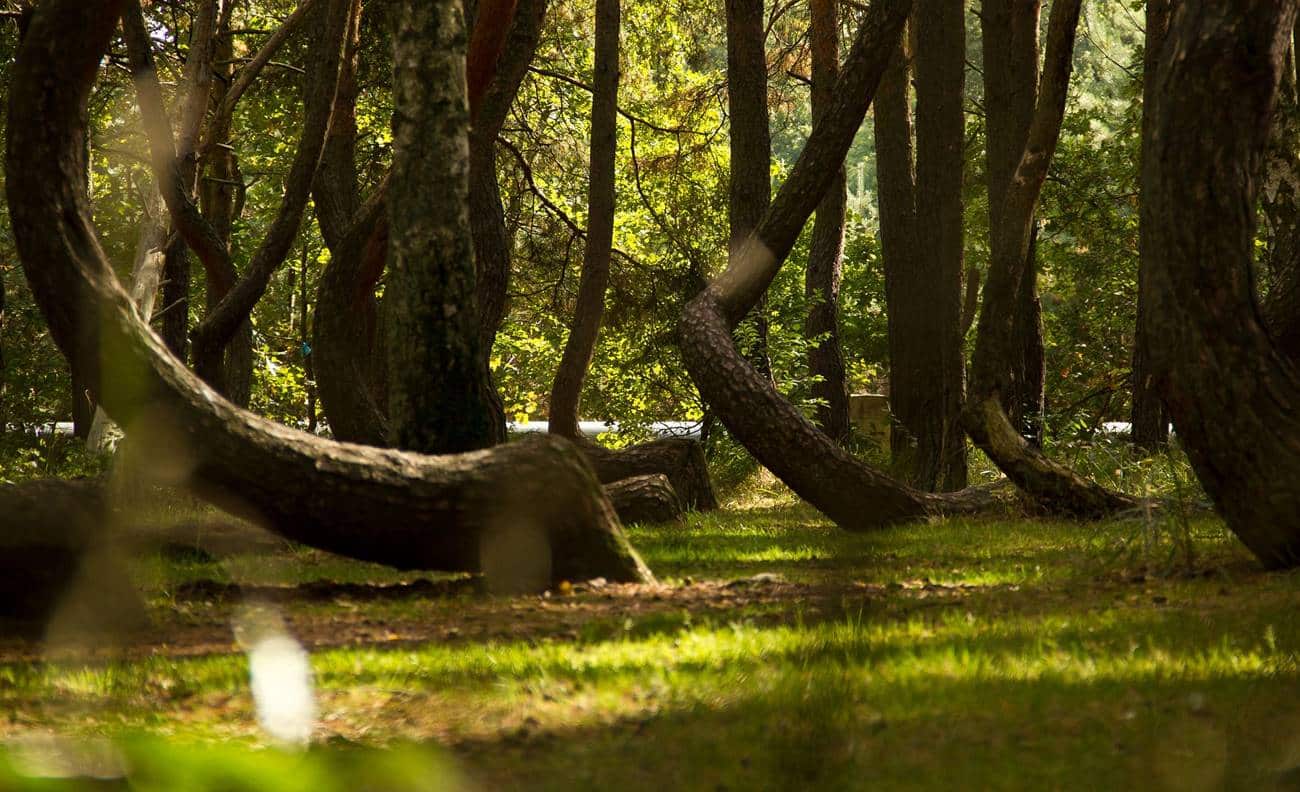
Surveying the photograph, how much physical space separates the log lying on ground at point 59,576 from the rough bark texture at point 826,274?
15514mm

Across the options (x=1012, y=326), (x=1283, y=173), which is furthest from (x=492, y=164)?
(x=1283, y=173)

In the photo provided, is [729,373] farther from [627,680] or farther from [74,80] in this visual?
[627,680]

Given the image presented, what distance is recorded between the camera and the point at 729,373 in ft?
39.3

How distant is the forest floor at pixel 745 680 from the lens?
12.1ft

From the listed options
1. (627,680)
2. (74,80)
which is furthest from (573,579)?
(74,80)

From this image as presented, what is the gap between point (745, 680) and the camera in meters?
4.78

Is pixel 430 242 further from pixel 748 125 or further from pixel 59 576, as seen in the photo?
pixel 748 125

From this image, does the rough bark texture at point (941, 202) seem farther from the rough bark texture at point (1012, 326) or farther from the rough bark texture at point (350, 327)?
the rough bark texture at point (350, 327)

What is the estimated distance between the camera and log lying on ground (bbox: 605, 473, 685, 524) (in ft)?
41.7

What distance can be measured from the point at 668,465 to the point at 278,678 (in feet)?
32.0

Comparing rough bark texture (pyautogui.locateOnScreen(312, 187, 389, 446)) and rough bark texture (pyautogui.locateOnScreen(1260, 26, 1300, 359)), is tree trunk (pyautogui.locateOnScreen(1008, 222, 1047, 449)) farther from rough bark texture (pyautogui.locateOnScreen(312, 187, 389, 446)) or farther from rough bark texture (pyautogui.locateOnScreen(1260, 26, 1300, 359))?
rough bark texture (pyautogui.locateOnScreen(312, 187, 389, 446))

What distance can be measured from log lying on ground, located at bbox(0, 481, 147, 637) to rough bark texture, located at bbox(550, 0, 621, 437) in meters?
10.9

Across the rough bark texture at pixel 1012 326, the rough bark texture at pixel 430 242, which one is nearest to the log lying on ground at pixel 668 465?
the rough bark texture at pixel 1012 326

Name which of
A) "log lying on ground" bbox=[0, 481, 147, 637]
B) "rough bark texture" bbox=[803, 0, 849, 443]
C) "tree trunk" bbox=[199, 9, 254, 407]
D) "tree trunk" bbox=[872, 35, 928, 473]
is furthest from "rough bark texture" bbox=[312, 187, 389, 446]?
"rough bark texture" bbox=[803, 0, 849, 443]
